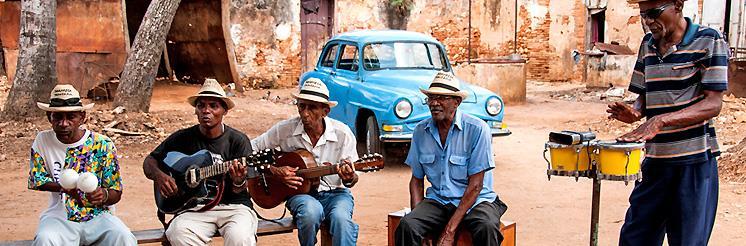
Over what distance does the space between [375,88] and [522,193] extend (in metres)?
2.15

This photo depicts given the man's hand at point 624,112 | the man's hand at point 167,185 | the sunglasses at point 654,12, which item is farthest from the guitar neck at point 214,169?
the sunglasses at point 654,12

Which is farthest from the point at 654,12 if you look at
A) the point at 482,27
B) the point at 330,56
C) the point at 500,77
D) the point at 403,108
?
the point at 482,27

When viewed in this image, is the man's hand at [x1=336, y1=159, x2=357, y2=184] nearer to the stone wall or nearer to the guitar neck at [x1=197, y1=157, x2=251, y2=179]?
the guitar neck at [x1=197, y1=157, x2=251, y2=179]

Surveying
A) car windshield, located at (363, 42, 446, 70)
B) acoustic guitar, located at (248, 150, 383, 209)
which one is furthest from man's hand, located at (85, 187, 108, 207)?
car windshield, located at (363, 42, 446, 70)

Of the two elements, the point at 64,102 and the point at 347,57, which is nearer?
the point at 64,102

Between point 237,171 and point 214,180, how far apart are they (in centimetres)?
26

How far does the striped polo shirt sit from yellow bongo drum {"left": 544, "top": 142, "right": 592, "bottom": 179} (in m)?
0.54

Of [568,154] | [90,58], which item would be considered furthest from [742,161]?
[90,58]

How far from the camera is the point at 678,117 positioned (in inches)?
140

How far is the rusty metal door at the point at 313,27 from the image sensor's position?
19.8 metres

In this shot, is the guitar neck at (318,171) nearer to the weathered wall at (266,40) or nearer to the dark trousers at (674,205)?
the dark trousers at (674,205)

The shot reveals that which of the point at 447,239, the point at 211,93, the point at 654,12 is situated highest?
the point at 654,12

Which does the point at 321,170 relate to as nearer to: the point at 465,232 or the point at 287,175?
the point at 287,175

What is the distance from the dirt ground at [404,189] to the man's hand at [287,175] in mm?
1488
